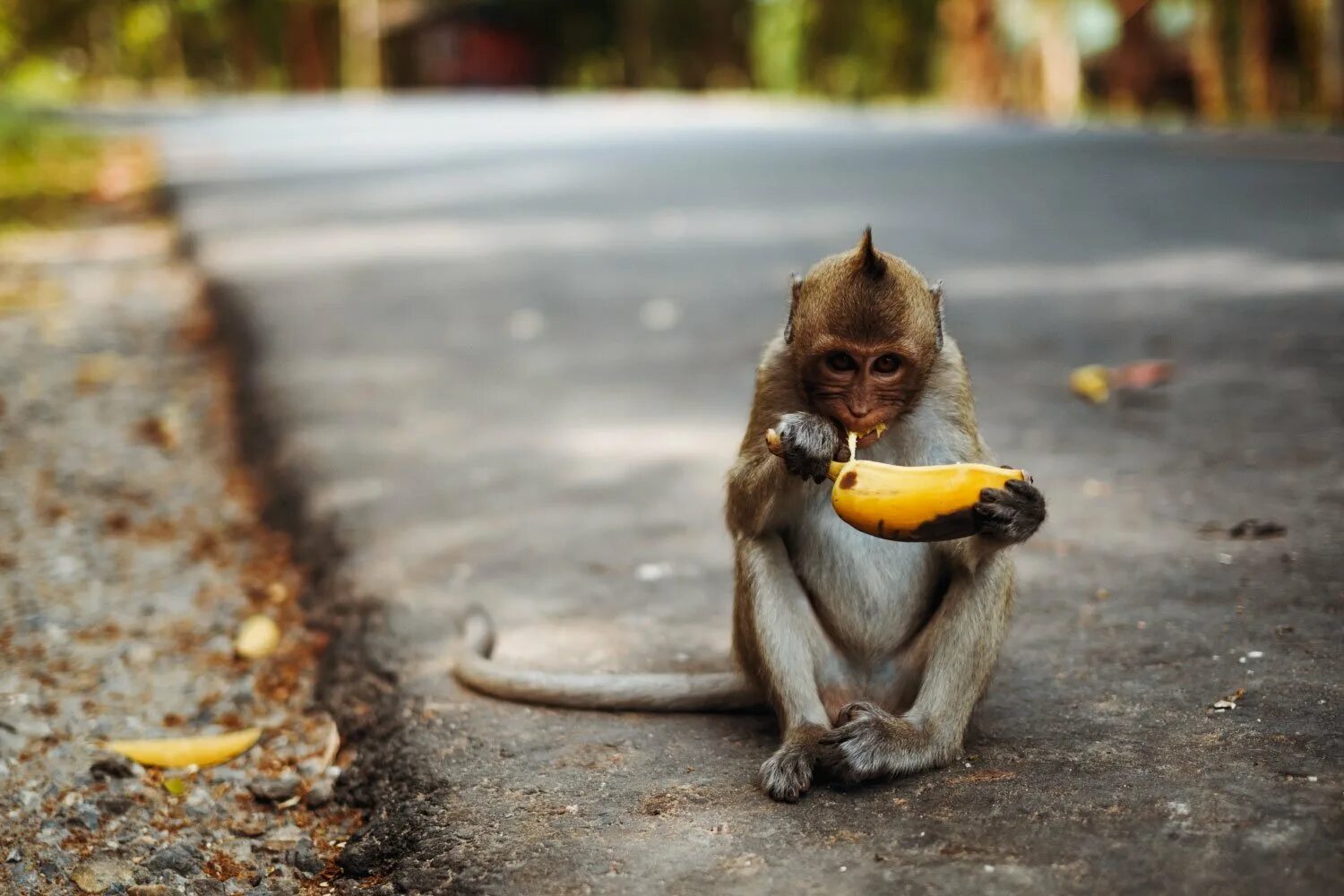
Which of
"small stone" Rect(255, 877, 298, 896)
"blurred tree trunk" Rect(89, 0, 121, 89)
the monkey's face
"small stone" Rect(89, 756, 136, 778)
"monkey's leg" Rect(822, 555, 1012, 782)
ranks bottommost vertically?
"blurred tree trunk" Rect(89, 0, 121, 89)

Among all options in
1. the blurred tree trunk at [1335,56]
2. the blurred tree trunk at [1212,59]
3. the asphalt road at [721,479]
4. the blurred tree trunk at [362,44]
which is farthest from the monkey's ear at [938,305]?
the blurred tree trunk at [362,44]

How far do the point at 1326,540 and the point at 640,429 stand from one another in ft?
8.31

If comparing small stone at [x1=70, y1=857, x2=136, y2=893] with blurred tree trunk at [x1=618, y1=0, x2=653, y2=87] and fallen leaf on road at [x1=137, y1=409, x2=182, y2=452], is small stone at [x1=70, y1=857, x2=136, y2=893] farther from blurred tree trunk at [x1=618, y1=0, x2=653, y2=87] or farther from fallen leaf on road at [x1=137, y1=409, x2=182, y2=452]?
blurred tree trunk at [x1=618, y1=0, x2=653, y2=87]

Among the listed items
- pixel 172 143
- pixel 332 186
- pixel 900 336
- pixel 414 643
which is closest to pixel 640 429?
pixel 414 643

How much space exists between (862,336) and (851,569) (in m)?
0.53

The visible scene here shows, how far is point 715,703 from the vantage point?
337 cm

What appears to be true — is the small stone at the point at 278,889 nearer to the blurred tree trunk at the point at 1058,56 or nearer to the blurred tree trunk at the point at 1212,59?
the blurred tree trunk at the point at 1058,56

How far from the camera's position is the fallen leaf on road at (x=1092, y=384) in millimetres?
5816

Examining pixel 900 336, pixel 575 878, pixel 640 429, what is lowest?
pixel 640 429

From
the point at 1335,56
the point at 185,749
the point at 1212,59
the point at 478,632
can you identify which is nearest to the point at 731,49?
the point at 1212,59

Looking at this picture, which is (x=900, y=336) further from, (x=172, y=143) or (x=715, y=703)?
(x=172, y=143)

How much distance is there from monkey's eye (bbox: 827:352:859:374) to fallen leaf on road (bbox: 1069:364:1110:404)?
9.80 ft

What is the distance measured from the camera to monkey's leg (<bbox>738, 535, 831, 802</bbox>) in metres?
3.09

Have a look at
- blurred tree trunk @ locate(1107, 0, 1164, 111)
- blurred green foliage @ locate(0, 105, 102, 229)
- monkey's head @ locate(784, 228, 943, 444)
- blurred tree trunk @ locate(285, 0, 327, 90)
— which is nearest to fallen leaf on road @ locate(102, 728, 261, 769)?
monkey's head @ locate(784, 228, 943, 444)
